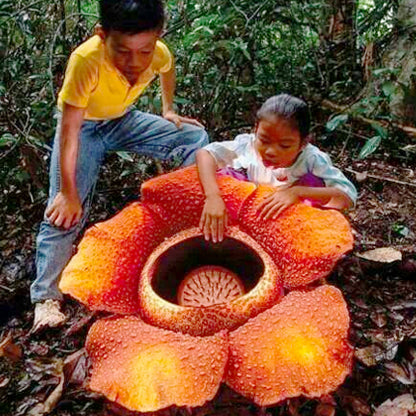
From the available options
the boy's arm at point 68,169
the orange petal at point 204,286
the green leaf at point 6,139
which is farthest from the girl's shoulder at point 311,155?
the green leaf at point 6,139

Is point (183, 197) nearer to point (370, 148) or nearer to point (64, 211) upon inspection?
point (64, 211)

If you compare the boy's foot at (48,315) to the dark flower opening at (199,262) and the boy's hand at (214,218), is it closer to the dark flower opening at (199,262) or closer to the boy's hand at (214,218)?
the dark flower opening at (199,262)

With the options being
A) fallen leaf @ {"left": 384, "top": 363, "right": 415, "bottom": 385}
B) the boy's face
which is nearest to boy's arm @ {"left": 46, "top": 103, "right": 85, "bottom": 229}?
the boy's face

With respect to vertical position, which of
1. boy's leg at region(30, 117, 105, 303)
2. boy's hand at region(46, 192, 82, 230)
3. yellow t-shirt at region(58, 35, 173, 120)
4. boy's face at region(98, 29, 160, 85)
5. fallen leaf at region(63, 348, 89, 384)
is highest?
boy's face at region(98, 29, 160, 85)

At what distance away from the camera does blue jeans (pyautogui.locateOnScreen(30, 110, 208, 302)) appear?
238cm

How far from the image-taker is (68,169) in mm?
2178

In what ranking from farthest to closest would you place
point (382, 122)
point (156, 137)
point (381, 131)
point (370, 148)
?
point (382, 122) → point (381, 131) → point (370, 148) → point (156, 137)

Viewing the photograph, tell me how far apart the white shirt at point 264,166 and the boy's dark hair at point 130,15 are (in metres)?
0.48

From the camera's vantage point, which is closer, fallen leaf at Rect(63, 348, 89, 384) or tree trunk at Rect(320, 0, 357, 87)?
fallen leaf at Rect(63, 348, 89, 384)

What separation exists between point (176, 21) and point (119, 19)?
4.96ft

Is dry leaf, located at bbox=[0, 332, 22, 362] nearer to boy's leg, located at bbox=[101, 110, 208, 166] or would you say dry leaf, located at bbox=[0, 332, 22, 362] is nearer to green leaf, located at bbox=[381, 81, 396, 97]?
boy's leg, located at bbox=[101, 110, 208, 166]

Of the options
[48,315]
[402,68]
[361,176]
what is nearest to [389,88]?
[402,68]

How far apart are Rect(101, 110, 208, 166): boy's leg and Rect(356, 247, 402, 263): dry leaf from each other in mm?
875

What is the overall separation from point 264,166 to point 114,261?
2.49 ft
